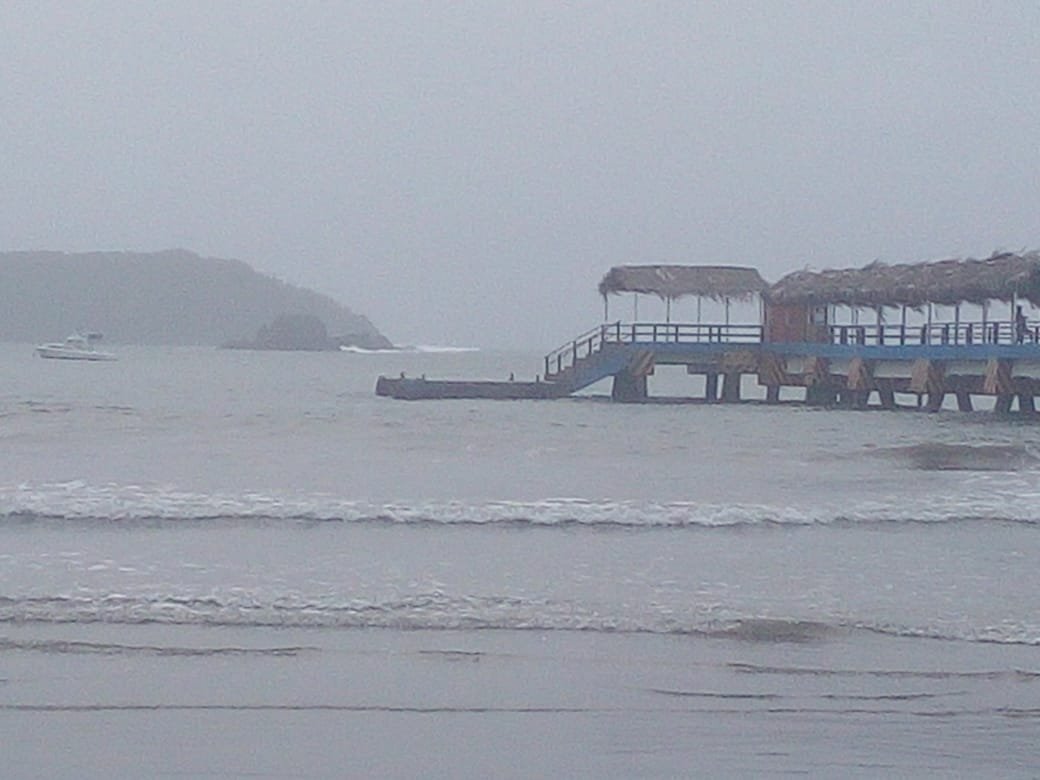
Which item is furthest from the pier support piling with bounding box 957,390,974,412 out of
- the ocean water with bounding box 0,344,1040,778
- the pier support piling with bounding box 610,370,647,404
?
the ocean water with bounding box 0,344,1040,778

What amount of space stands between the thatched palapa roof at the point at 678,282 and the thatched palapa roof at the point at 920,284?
1.08m

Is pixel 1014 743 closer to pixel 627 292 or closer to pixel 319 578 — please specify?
pixel 319 578

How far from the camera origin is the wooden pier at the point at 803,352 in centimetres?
3991

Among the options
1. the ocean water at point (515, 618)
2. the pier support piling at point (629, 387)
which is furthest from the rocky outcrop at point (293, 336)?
the ocean water at point (515, 618)

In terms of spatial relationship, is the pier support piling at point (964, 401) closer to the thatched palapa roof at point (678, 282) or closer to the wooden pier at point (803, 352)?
the wooden pier at point (803, 352)

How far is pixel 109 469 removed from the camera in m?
22.6

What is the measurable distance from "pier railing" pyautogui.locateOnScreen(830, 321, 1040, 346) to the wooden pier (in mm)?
38

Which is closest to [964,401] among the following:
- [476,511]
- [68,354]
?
[476,511]

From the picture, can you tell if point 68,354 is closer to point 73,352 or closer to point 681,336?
point 73,352

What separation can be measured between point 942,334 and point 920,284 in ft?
4.94

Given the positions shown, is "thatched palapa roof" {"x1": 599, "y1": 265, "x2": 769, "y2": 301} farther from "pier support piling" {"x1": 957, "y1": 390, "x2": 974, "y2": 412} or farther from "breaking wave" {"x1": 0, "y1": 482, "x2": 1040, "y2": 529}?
"breaking wave" {"x1": 0, "y1": 482, "x2": 1040, "y2": 529}

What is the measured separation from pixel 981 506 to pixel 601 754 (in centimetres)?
1237

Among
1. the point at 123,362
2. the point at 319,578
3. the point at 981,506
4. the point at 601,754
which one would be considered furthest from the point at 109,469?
the point at 123,362

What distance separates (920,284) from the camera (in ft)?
134
